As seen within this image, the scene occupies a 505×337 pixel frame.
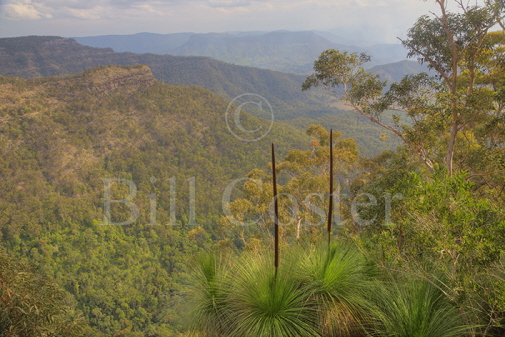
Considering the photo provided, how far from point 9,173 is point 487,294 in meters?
34.7

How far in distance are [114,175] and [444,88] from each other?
32.7 meters

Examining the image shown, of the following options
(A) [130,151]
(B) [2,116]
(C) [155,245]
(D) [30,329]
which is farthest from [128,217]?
(D) [30,329]

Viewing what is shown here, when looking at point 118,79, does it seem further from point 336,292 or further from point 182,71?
point 182,71

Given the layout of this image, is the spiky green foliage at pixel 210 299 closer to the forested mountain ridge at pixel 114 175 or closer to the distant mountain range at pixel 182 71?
the forested mountain ridge at pixel 114 175

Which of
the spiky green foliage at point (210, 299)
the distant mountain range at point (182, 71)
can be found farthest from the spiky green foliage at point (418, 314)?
the distant mountain range at point (182, 71)

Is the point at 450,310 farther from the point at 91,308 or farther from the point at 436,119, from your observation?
the point at 91,308

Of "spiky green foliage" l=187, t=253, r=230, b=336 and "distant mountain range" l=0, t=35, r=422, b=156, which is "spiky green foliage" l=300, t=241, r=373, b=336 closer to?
"spiky green foliage" l=187, t=253, r=230, b=336

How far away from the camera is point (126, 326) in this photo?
1823cm

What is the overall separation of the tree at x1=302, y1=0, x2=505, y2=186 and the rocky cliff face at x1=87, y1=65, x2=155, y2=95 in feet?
135

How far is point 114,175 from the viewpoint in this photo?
110 feet

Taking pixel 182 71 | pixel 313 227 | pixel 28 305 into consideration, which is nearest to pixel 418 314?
pixel 28 305

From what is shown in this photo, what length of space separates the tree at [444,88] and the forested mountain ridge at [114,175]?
11.2m

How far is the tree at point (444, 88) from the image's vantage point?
16.6ft

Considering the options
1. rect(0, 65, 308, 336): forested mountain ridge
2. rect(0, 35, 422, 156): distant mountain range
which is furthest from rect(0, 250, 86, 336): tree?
rect(0, 35, 422, 156): distant mountain range
